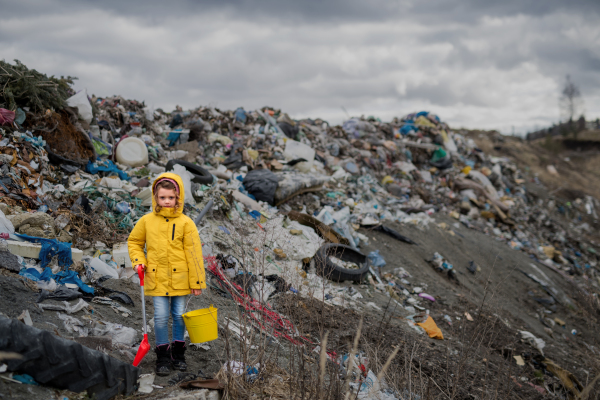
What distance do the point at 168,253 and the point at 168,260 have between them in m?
0.04

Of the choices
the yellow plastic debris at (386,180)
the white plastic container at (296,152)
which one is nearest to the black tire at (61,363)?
the white plastic container at (296,152)

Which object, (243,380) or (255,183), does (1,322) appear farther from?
(255,183)

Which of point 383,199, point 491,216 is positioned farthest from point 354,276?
point 491,216

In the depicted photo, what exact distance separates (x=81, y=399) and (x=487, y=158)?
15.6 meters

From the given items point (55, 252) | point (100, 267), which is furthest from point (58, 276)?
point (100, 267)

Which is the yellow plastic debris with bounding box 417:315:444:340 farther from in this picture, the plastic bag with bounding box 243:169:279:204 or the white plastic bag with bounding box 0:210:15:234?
the white plastic bag with bounding box 0:210:15:234

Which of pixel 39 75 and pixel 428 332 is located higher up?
pixel 39 75

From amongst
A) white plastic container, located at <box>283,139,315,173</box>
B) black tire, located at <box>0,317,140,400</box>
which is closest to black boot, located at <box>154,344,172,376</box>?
black tire, located at <box>0,317,140,400</box>

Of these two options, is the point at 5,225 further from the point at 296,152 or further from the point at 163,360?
the point at 296,152

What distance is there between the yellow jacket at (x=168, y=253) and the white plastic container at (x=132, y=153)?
3.89 m

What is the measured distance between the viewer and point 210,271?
3.94 metres

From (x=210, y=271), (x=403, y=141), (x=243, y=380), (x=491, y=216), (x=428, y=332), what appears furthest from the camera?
(x=403, y=141)

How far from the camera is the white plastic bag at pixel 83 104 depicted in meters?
5.78

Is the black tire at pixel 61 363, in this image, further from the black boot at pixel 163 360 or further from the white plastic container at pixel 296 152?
the white plastic container at pixel 296 152
